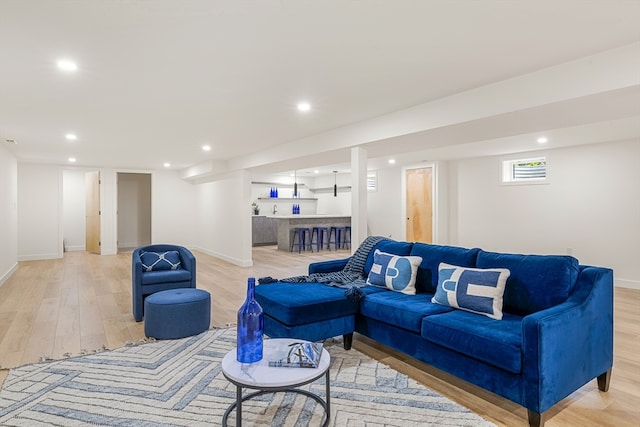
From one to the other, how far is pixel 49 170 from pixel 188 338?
7941mm

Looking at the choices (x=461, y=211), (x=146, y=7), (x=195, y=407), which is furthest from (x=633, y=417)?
(x=461, y=211)

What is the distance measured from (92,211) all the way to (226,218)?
3.92m

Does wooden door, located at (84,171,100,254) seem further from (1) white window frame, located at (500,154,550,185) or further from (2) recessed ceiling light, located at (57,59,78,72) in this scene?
(1) white window frame, located at (500,154,550,185)

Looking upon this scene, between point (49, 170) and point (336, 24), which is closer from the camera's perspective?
point (336, 24)

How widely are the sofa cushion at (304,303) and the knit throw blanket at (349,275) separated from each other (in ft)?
0.53

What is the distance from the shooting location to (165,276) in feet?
13.6

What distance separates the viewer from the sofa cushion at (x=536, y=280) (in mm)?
2498

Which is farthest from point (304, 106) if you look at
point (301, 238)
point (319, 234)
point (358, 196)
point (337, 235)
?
point (337, 235)

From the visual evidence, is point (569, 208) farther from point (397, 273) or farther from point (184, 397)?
point (184, 397)

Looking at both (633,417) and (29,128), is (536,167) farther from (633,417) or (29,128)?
(29,128)

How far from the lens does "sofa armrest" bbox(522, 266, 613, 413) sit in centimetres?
203

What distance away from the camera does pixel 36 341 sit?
3.45m

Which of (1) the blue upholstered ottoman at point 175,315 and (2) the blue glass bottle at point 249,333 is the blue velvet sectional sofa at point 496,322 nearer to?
(1) the blue upholstered ottoman at point 175,315

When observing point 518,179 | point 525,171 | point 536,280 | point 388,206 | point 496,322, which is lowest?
Result: point 496,322
